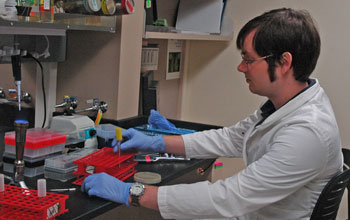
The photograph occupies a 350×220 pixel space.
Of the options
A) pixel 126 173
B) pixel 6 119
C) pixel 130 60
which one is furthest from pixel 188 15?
pixel 126 173

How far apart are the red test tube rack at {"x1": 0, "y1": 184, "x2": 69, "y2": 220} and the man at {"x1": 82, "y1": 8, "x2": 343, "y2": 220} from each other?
183 mm

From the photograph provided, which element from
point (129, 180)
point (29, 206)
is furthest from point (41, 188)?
point (129, 180)

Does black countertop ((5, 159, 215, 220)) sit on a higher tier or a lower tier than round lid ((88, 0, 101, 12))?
lower

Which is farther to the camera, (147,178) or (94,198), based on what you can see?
(147,178)

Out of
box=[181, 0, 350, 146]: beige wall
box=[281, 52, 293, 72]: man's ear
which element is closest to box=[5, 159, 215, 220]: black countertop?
box=[281, 52, 293, 72]: man's ear

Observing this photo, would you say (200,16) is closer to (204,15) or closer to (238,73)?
(204,15)

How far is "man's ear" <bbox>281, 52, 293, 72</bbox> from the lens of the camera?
4.49 feet

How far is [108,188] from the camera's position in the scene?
130cm

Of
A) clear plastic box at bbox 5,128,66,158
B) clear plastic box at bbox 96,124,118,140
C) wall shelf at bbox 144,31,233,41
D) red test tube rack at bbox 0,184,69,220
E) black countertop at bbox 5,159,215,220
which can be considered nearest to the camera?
red test tube rack at bbox 0,184,69,220

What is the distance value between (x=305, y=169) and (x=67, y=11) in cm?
96

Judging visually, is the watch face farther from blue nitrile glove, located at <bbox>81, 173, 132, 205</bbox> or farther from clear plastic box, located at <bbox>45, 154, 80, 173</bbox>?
clear plastic box, located at <bbox>45, 154, 80, 173</bbox>

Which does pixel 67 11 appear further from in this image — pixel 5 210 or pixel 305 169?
pixel 305 169

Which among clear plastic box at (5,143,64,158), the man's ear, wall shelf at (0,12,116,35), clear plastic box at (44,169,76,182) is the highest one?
wall shelf at (0,12,116,35)

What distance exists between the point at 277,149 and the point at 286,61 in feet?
0.93
